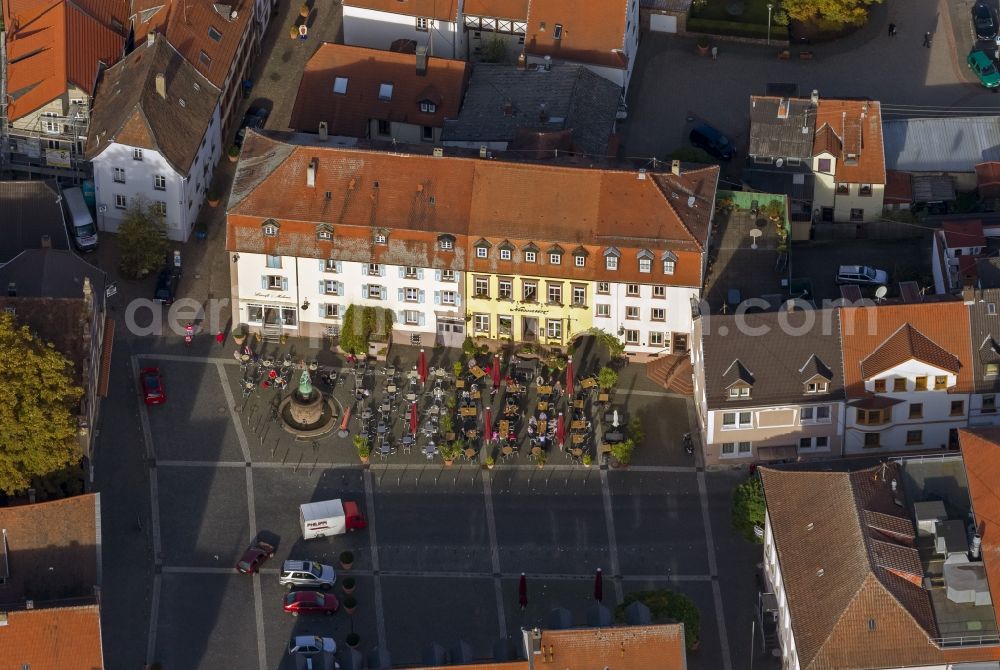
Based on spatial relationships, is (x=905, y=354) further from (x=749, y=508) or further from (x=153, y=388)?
(x=153, y=388)

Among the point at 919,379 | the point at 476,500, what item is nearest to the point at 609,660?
the point at 476,500

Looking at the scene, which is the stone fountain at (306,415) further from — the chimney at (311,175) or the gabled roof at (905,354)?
the gabled roof at (905,354)

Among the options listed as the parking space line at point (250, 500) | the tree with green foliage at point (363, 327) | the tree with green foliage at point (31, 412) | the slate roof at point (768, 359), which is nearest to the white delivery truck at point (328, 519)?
the parking space line at point (250, 500)

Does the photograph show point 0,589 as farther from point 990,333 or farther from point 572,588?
point 990,333

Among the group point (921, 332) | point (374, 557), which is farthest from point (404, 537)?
point (921, 332)

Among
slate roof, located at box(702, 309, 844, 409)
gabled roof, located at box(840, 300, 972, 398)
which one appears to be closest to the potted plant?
slate roof, located at box(702, 309, 844, 409)
